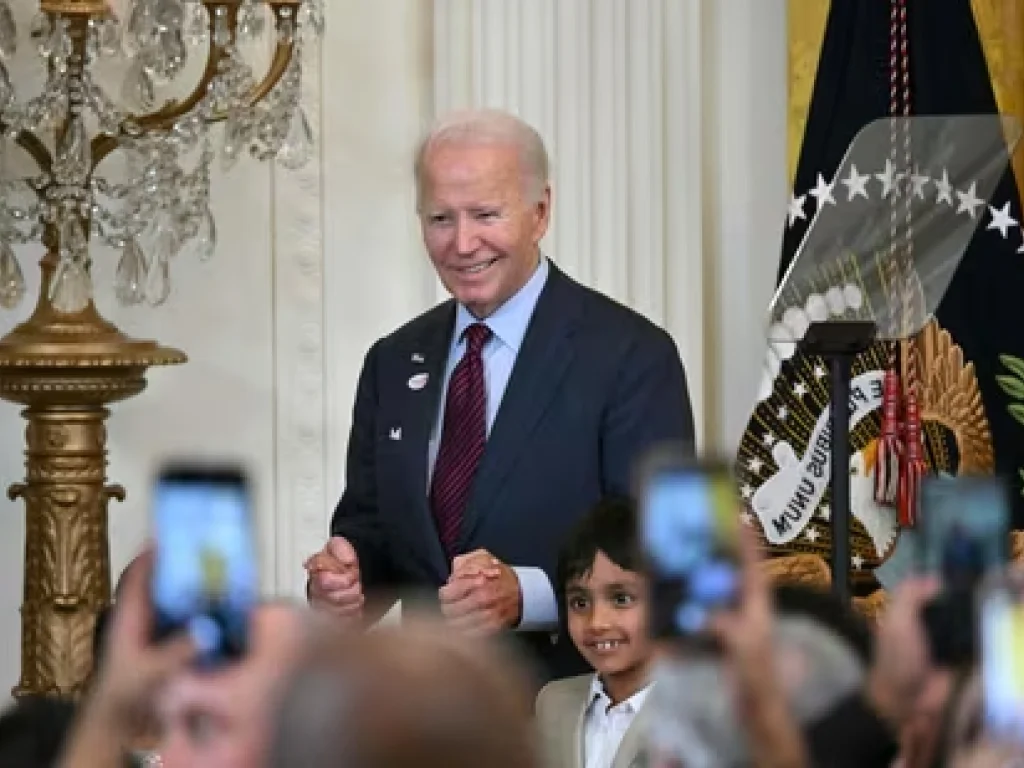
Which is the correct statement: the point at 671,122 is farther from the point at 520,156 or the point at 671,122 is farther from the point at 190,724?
the point at 190,724

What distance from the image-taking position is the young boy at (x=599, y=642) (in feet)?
9.43

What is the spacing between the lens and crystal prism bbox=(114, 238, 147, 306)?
396cm

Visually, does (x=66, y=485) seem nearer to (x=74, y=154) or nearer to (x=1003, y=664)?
(x=74, y=154)

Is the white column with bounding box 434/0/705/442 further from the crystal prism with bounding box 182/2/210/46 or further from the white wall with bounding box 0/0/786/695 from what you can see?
the crystal prism with bounding box 182/2/210/46

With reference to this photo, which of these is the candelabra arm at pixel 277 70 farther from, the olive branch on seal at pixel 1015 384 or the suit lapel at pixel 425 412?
the olive branch on seal at pixel 1015 384

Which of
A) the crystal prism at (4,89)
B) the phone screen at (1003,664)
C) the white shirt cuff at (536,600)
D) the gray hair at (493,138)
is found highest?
the crystal prism at (4,89)

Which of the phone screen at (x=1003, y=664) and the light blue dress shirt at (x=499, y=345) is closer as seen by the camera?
the phone screen at (x=1003, y=664)

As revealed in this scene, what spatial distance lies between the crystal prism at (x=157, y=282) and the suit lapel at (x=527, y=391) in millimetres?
1131

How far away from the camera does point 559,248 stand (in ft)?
15.2

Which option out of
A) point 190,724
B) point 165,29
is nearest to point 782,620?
point 190,724

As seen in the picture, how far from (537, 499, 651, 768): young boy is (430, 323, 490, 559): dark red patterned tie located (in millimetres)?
156

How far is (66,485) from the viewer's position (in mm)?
3896

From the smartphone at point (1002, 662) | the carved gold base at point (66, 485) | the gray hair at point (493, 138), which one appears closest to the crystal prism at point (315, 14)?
the carved gold base at point (66, 485)

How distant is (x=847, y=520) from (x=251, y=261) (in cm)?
231
